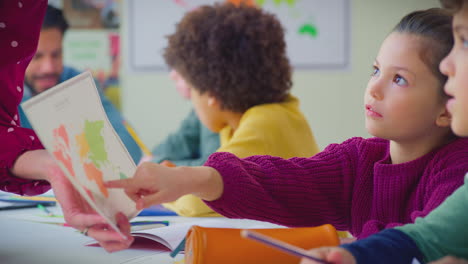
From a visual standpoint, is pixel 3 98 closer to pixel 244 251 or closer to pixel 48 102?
pixel 48 102

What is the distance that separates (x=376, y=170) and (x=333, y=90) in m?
3.04

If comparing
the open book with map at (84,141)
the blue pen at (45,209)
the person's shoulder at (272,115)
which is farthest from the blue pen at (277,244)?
the person's shoulder at (272,115)

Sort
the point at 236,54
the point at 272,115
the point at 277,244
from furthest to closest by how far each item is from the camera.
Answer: the point at 236,54, the point at 272,115, the point at 277,244

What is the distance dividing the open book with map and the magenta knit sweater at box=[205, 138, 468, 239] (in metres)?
0.15

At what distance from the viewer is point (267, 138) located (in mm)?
1505

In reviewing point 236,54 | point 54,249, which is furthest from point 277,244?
point 236,54

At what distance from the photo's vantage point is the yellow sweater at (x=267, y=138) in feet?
4.46

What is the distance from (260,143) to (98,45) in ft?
9.51

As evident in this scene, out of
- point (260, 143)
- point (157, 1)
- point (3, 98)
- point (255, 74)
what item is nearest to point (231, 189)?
point (3, 98)

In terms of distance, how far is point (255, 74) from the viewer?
181cm

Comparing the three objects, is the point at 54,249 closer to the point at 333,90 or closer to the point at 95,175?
the point at 95,175

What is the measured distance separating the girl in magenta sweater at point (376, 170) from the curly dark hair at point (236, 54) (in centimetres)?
89

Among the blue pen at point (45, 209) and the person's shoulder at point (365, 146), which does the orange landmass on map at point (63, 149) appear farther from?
the blue pen at point (45, 209)

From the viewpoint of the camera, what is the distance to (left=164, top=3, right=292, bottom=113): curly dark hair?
1.80 meters
